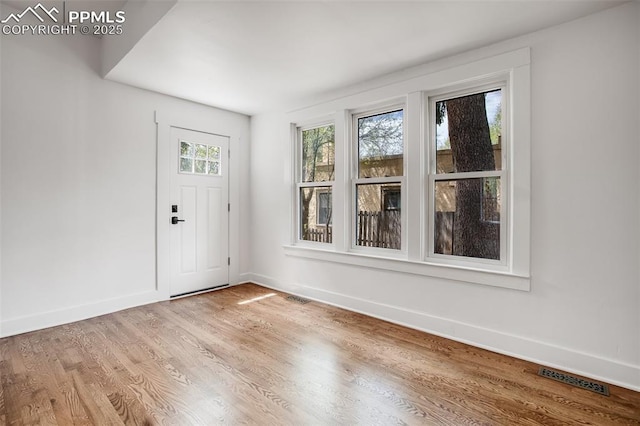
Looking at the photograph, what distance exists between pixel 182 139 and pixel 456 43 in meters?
3.23

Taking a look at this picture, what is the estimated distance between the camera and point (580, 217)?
2.26 m

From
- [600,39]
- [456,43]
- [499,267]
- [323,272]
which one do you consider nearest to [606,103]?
[600,39]

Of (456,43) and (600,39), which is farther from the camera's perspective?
(456,43)

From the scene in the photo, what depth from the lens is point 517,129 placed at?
2.49m

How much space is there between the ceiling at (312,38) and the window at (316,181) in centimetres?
71

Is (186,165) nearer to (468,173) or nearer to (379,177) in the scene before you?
(379,177)

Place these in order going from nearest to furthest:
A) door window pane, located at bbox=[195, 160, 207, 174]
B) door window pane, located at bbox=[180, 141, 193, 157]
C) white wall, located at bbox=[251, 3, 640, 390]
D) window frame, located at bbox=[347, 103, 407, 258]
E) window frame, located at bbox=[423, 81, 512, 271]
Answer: white wall, located at bbox=[251, 3, 640, 390]
window frame, located at bbox=[423, 81, 512, 271]
window frame, located at bbox=[347, 103, 407, 258]
door window pane, located at bbox=[180, 141, 193, 157]
door window pane, located at bbox=[195, 160, 207, 174]

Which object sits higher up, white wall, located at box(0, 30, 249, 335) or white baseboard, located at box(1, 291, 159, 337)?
white wall, located at box(0, 30, 249, 335)

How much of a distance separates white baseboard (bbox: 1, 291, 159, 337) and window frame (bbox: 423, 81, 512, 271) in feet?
10.5

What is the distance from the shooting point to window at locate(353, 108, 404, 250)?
10.9 feet

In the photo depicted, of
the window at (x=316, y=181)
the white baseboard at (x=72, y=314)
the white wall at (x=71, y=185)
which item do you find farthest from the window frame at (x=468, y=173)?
the white baseboard at (x=72, y=314)

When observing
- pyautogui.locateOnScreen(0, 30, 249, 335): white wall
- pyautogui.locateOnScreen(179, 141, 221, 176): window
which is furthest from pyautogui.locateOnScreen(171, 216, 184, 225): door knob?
pyautogui.locateOnScreen(179, 141, 221, 176): window

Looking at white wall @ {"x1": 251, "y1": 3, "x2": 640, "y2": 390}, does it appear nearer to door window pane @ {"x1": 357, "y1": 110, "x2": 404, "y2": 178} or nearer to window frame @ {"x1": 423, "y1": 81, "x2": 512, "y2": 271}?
window frame @ {"x1": 423, "y1": 81, "x2": 512, "y2": 271}

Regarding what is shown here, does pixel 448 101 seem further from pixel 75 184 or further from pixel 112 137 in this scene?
pixel 75 184
